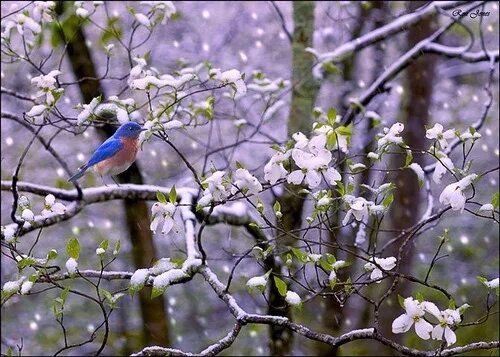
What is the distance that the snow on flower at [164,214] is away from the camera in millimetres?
1761

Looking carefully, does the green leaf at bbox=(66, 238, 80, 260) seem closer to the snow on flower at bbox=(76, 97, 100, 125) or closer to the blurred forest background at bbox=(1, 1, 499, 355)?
the snow on flower at bbox=(76, 97, 100, 125)

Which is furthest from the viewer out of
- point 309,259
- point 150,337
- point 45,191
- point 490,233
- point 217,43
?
point 490,233

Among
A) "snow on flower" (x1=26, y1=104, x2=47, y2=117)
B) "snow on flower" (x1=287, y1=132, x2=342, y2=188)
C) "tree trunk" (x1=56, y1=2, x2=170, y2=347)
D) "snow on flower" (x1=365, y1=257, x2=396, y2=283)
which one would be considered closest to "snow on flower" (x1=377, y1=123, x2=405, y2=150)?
"snow on flower" (x1=287, y1=132, x2=342, y2=188)

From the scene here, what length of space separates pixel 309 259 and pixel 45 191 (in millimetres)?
1176

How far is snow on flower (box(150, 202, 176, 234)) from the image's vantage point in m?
1.76

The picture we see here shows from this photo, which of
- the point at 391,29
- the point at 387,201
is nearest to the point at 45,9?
the point at 387,201

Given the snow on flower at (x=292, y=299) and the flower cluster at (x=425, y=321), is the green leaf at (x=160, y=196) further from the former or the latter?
the flower cluster at (x=425, y=321)

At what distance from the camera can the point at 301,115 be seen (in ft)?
12.4

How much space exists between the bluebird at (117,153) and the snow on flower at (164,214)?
178 millimetres

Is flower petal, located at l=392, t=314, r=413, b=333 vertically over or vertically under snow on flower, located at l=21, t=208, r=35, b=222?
under

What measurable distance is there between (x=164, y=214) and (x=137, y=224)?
2.86 m

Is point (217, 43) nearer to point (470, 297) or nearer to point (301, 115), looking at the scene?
point (301, 115)

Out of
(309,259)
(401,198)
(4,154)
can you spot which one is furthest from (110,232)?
(309,259)

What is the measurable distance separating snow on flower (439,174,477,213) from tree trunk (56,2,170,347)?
269cm
